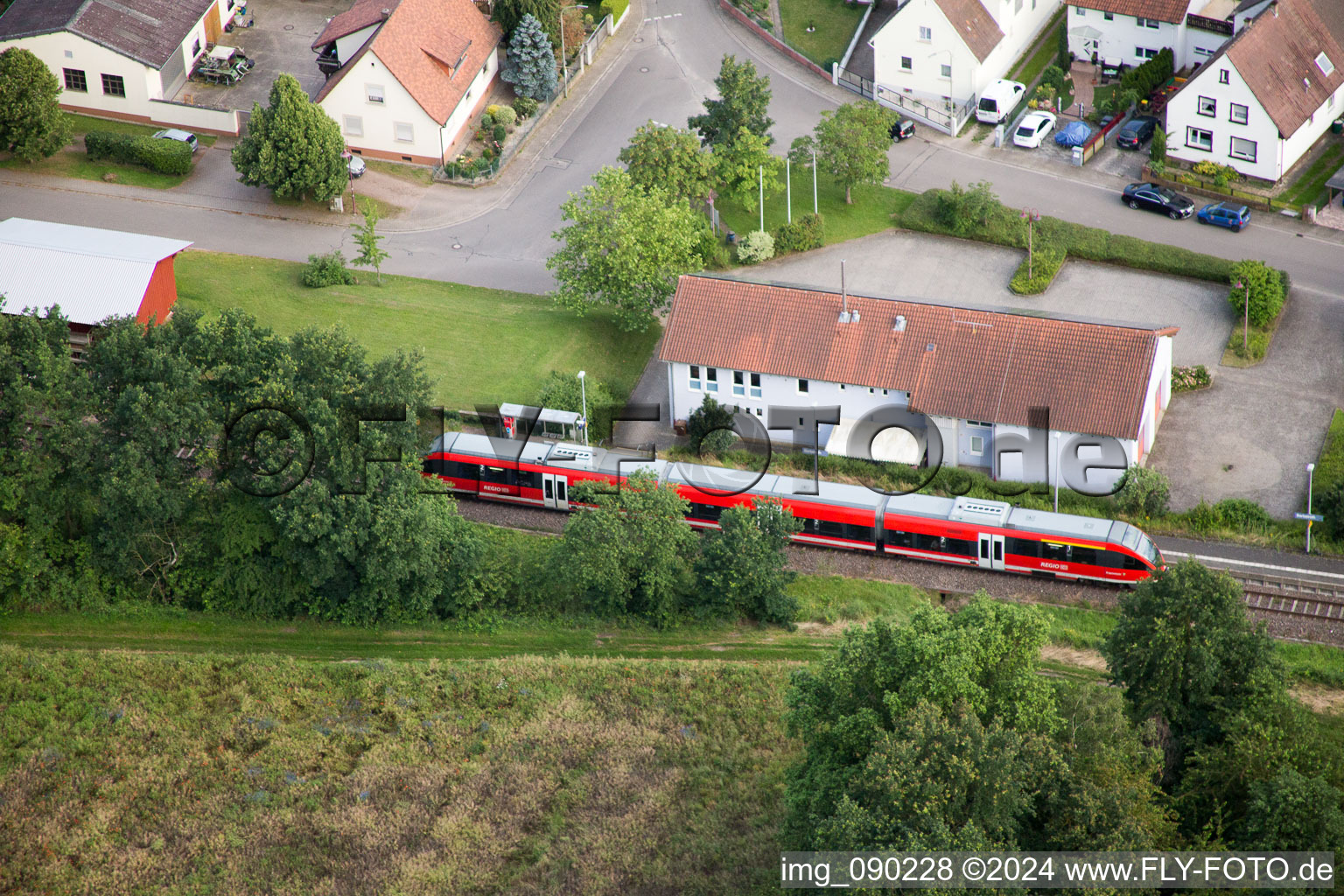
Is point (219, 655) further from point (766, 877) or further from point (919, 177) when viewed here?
point (919, 177)

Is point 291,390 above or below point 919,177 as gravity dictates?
Answer: below

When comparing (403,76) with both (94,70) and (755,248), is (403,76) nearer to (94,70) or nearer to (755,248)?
(94,70)

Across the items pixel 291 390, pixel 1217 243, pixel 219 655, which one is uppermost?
pixel 1217 243

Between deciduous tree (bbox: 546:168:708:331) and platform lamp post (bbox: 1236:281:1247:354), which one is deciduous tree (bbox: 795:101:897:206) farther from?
platform lamp post (bbox: 1236:281:1247:354)

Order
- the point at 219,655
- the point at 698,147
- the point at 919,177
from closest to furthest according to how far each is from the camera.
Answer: the point at 219,655, the point at 698,147, the point at 919,177

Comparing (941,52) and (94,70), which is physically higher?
(941,52)

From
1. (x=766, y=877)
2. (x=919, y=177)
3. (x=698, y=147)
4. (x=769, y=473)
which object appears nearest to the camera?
(x=766, y=877)

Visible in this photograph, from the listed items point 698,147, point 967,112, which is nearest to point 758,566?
point 698,147

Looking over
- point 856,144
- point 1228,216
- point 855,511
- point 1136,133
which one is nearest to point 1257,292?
point 1228,216

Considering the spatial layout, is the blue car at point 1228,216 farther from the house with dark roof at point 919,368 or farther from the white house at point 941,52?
the white house at point 941,52
